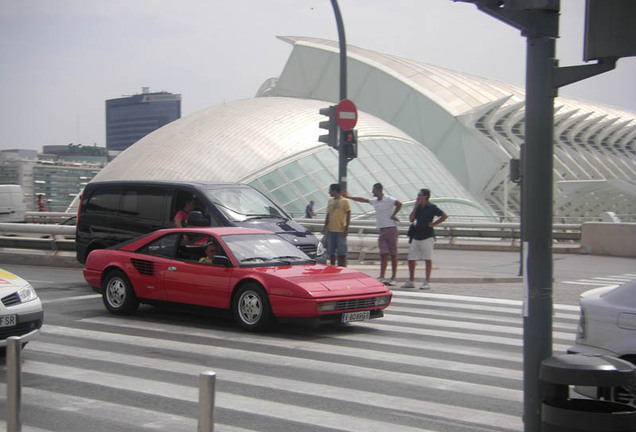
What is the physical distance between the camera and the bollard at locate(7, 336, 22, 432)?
4.53 metres

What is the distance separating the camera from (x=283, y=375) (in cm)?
752

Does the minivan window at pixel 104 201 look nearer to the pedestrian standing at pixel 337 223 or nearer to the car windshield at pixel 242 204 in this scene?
the car windshield at pixel 242 204

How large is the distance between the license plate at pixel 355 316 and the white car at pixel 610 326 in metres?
3.89

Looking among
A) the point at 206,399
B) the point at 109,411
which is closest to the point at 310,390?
the point at 109,411

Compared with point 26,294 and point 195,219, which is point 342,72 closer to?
point 195,219

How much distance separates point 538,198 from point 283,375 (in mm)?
3754

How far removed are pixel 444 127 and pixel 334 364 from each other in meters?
47.2

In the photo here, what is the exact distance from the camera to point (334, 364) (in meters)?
8.02

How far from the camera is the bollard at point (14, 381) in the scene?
14.9ft

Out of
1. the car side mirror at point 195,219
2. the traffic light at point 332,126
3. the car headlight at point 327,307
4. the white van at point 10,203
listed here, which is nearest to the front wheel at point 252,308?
the car headlight at point 327,307

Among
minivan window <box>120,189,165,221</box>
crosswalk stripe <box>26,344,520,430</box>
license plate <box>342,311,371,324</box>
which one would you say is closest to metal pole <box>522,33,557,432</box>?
crosswalk stripe <box>26,344,520,430</box>

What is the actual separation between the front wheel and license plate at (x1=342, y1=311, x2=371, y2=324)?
0.89 m

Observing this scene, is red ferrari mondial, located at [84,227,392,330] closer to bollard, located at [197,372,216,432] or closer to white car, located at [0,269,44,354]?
white car, located at [0,269,44,354]

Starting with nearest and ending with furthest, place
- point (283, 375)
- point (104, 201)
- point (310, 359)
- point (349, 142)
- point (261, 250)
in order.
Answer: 1. point (283, 375)
2. point (310, 359)
3. point (261, 250)
4. point (104, 201)
5. point (349, 142)
